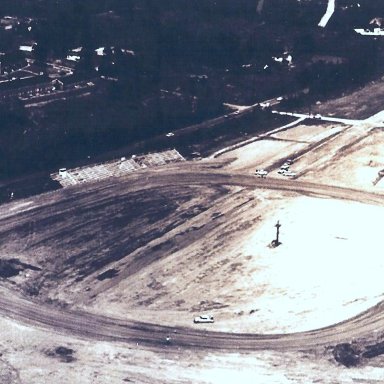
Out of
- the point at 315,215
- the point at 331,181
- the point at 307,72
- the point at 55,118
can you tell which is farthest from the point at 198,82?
the point at 315,215

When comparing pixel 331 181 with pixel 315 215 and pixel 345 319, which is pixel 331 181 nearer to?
pixel 315 215

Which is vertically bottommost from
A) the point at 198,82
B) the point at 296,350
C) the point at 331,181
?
the point at 296,350

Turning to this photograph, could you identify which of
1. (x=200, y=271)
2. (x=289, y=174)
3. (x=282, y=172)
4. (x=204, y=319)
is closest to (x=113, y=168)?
(x=282, y=172)

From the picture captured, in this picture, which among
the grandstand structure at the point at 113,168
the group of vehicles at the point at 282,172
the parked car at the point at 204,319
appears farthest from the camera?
the group of vehicles at the point at 282,172

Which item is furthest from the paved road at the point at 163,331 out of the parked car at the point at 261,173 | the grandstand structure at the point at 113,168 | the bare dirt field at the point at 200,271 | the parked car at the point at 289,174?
the parked car at the point at 261,173

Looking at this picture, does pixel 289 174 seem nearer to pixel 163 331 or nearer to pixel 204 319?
pixel 204 319

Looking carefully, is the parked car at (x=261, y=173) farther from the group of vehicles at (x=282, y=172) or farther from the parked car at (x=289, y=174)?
the parked car at (x=289, y=174)

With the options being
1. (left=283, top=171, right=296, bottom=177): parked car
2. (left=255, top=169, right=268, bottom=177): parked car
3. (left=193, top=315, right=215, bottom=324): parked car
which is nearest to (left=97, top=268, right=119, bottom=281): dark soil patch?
(left=193, top=315, right=215, bottom=324): parked car

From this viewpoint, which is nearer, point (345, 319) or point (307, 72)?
point (345, 319)
